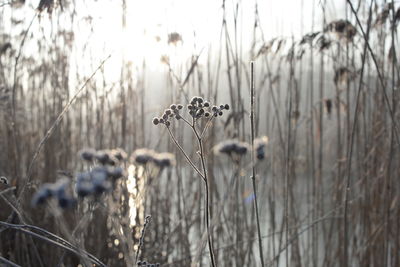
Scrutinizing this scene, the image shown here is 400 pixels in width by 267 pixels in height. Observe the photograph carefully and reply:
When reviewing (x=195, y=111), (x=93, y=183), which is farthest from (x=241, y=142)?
(x=93, y=183)

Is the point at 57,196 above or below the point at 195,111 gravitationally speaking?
below

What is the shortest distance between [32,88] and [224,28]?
1.43m

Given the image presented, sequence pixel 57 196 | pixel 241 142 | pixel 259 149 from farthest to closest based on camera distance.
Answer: pixel 241 142
pixel 259 149
pixel 57 196

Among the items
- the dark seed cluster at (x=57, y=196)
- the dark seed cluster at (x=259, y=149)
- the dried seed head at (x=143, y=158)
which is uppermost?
the dark seed cluster at (x=259, y=149)

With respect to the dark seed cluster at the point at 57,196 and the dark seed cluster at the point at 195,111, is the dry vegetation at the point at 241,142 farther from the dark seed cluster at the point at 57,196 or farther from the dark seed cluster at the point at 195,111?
the dark seed cluster at the point at 57,196

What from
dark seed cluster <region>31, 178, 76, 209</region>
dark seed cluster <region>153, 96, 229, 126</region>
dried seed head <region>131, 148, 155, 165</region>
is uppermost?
dark seed cluster <region>153, 96, 229, 126</region>

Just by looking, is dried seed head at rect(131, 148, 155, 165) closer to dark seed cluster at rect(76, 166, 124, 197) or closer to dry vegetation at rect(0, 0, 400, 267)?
dark seed cluster at rect(76, 166, 124, 197)

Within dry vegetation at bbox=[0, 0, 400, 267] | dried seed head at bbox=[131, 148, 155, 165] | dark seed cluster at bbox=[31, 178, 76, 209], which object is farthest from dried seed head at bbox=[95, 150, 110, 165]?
dry vegetation at bbox=[0, 0, 400, 267]

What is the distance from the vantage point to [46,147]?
228 cm

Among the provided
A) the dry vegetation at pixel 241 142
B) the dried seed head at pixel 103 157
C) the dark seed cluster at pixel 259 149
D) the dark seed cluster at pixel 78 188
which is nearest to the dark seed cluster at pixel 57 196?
the dark seed cluster at pixel 78 188

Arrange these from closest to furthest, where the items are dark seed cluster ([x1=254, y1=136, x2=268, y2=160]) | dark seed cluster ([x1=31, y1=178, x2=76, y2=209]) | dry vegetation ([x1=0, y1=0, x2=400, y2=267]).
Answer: dark seed cluster ([x1=31, y1=178, x2=76, y2=209])
dark seed cluster ([x1=254, y1=136, x2=268, y2=160])
dry vegetation ([x1=0, y1=0, x2=400, y2=267])

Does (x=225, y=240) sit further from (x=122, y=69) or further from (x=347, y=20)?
(x=347, y=20)

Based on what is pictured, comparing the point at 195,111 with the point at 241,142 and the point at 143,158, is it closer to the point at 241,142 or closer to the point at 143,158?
the point at 143,158

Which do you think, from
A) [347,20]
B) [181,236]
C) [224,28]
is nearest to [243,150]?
[224,28]
